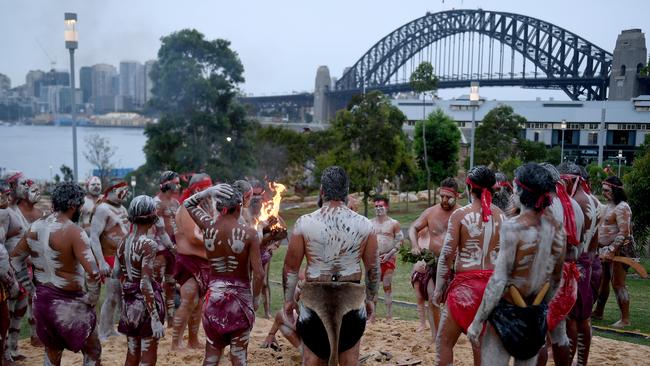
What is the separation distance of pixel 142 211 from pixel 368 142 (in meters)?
27.0

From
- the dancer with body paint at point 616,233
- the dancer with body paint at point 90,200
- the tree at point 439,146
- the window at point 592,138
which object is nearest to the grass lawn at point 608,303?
the dancer with body paint at point 616,233

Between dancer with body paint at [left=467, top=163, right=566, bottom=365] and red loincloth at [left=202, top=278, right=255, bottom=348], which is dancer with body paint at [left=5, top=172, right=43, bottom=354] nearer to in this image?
red loincloth at [left=202, top=278, right=255, bottom=348]

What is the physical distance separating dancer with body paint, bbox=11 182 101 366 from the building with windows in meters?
52.3

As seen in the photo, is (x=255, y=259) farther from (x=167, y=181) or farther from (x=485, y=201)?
(x=167, y=181)

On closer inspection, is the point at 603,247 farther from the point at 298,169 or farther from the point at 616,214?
the point at 298,169

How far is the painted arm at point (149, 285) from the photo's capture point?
18.0 feet

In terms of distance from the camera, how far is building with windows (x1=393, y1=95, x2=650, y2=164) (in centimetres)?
5691

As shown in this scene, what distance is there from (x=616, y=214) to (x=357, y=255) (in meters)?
5.27

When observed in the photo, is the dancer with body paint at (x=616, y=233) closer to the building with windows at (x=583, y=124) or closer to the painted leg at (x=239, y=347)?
the painted leg at (x=239, y=347)

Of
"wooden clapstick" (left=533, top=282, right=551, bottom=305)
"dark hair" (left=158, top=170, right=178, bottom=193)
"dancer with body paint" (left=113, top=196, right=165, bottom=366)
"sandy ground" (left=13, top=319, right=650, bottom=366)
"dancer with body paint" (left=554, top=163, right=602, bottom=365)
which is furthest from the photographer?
"dark hair" (left=158, top=170, right=178, bottom=193)

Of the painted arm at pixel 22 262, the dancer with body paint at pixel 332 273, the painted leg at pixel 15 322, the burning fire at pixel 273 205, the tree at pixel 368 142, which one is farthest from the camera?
the tree at pixel 368 142

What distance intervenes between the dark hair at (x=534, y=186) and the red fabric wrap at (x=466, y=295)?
1.08 meters

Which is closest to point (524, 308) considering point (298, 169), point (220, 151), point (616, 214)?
point (616, 214)

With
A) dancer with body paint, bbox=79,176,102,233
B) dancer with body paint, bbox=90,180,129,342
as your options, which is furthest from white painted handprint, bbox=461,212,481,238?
dancer with body paint, bbox=79,176,102,233
